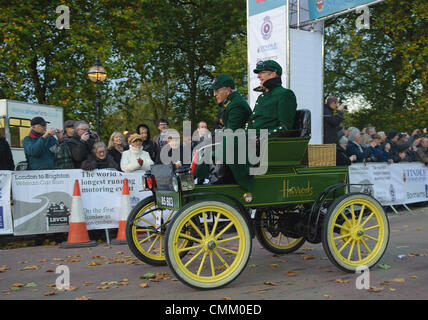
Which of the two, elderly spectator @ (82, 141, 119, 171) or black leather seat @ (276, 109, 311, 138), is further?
elderly spectator @ (82, 141, 119, 171)

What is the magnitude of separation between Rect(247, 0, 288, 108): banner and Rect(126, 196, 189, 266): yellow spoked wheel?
613 cm

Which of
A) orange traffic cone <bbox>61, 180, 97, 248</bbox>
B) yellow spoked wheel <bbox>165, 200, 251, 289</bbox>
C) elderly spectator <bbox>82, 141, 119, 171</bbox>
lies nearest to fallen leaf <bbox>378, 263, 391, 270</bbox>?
yellow spoked wheel <bbox>165, 200, 251, 289</bbox>

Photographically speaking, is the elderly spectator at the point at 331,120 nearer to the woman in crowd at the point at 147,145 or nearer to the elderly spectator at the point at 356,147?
the elderly spectator at the point at 356,147

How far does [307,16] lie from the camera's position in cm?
1141

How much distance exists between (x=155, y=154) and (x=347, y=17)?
17641 millimetres

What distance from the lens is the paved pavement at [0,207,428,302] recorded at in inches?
178

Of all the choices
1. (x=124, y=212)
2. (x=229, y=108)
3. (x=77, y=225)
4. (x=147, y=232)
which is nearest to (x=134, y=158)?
(x=124, y=212)

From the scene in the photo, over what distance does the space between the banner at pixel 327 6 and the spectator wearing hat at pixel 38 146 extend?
668cm

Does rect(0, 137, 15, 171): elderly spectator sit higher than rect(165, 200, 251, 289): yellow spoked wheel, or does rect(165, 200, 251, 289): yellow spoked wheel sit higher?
rect(0, 137, 15, 171): elderly spectator

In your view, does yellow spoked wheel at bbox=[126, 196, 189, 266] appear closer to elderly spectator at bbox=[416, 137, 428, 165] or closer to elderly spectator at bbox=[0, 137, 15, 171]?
elderly spectator at bbox=[0, 137, 15, 171]

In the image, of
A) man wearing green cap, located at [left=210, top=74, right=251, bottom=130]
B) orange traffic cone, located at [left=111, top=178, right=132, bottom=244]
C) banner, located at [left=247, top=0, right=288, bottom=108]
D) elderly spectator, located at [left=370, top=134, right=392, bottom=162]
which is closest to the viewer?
man wearing green cap, located at [left=210, top=74, right=251, bottom=130]

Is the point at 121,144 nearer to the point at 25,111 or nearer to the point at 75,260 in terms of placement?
the point at 75,260

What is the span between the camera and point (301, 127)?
533 centimetres

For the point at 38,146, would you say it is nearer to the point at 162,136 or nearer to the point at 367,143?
the point at 162,136
